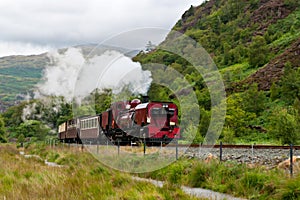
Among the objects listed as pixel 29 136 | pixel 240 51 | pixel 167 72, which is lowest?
pixel 29 136

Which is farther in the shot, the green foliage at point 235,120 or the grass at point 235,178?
the green foliage at point 235,120

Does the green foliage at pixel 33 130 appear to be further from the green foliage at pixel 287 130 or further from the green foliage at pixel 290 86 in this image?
the green foliage at pixel 287 130

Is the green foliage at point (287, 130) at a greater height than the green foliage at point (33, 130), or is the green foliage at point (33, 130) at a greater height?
the green foliage at point (287, 130)

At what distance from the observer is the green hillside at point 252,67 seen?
35.8 metres

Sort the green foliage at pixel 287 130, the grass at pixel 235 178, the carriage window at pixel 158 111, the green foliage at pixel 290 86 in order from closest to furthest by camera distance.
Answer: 1. the grass at pixel 235 178
2. the carriage window at pixel 158 111
3. the green foliage at pixel 287 130
4. the green foliage at pixel 290 86

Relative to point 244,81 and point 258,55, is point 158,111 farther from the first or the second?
point 258,55

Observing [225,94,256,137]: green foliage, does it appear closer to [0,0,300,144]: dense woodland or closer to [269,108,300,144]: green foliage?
A: [0,0,300,144]: dense woodland

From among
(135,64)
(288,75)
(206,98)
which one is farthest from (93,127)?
(288,75)

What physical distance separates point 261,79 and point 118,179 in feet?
229

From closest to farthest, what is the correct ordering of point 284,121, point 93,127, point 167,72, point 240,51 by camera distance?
point 167,72 → point 284,121 → point 93,127 → point 240,51

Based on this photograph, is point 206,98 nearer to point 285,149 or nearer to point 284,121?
point 284,121

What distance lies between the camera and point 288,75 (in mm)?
63969

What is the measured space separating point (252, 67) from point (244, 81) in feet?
58.5

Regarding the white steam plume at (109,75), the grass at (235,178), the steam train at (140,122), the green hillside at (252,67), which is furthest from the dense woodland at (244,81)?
the grass at (235,178)
